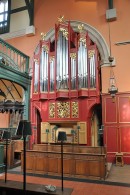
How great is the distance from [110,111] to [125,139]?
1231mm

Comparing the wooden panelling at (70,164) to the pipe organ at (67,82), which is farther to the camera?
the pipe organ at (67,82)

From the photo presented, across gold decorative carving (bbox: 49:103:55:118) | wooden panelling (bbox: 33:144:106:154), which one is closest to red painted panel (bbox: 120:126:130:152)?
wooden panelling (bbox: 33:144:106:154)

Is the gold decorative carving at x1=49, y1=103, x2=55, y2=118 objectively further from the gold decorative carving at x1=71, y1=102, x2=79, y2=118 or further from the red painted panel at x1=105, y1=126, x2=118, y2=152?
the red painted panel at x1=105, y1=126, x2=118, y2=152

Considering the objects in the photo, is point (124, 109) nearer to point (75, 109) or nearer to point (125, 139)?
point (125, 139)

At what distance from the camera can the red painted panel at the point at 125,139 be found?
302 inches

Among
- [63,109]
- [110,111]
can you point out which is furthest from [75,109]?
[110,111]

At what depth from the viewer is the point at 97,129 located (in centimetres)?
921

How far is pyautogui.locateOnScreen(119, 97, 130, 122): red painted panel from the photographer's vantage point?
7797 millimetres

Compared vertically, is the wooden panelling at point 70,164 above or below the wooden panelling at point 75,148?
below

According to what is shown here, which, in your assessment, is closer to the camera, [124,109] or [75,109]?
[124,109]

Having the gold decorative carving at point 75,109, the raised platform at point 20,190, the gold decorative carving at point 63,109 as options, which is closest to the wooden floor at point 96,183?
the raised platform at point 20,190

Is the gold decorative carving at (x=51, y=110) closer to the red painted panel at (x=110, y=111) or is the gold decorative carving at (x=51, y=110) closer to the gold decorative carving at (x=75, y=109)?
the gold decorative carving at (x=75, y=109)

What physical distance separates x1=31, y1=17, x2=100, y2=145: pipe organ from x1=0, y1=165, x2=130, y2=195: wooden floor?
106 inches

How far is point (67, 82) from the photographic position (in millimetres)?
8711
